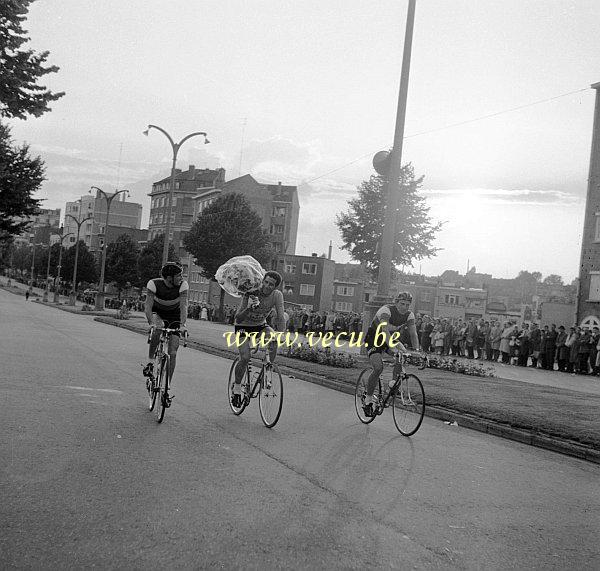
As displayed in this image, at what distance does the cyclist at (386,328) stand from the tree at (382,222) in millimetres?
36546

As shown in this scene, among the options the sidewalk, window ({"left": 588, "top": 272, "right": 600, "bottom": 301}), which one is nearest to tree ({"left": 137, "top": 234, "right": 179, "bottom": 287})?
window ({"left": 588, "top": 272, "right": 600, "bottom": 301})

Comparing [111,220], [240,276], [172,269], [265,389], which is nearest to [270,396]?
[265,389]

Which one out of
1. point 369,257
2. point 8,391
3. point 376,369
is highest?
point 369,257

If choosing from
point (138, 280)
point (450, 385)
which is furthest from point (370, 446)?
point (138, 280)

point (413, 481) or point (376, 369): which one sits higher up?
point (376, 369)

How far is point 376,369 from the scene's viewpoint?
8500 millimetres

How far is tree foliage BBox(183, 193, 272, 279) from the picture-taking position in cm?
5547

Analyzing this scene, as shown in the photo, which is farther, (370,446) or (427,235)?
(427,235)

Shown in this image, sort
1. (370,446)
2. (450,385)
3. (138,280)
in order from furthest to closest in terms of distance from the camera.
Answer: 1. (138,280)
2. (450,385)
3. (370,446)

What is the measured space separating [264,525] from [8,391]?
230 inches

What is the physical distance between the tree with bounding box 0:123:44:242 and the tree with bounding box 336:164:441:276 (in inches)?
909

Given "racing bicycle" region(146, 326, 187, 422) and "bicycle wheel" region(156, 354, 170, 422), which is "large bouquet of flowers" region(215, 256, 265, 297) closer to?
"racing bicycle" region(146, 326, 187, 422)

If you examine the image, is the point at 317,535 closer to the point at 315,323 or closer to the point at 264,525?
the point at 264,525

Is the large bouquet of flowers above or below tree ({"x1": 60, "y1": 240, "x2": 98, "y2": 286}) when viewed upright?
below
